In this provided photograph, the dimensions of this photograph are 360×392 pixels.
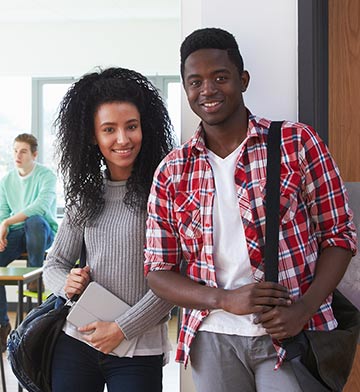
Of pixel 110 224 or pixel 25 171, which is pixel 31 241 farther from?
pixel 110 224

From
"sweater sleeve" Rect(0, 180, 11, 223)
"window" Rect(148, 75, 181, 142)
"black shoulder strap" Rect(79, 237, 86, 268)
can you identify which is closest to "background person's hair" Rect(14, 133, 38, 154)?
"sweater sleeve" Rect(0, 180, 11, 223)

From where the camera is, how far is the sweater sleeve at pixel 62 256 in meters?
1.83

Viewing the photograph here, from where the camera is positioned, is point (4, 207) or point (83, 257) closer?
point (83, 257)

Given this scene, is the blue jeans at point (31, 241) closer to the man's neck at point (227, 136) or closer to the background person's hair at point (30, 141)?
the background person's hair at point (30, 141)

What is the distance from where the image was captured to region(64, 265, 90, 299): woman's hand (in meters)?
1.74

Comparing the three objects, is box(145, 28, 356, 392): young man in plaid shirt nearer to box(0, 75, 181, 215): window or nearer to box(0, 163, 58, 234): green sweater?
box(0, 163, 58, 234): green sweater

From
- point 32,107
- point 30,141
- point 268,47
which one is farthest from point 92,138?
point 32,107

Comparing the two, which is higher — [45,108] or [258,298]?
[45,108]

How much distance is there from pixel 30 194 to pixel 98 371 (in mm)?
3511

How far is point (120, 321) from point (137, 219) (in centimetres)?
28

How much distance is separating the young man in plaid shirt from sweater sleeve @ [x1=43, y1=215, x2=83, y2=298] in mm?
393

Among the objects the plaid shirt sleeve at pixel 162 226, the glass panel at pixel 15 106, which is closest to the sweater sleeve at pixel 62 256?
the plaid shirt sleeve at pixel 162 226

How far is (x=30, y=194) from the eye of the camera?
5.08m

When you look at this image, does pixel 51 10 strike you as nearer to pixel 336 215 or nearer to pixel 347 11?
pixel 347 11
